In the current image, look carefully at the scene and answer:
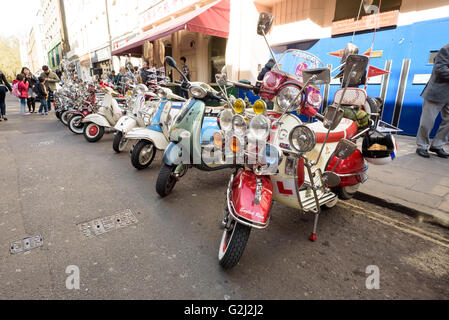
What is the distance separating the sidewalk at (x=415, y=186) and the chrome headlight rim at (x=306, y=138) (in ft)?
7.02

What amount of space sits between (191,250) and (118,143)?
145 inches

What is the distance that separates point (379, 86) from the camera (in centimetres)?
619

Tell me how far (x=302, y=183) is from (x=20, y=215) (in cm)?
307

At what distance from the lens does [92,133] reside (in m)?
6.20

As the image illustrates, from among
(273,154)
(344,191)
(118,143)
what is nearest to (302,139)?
(273,154)

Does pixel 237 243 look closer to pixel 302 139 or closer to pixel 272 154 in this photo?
pixel 272 154

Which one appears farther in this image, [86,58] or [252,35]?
[86,58]

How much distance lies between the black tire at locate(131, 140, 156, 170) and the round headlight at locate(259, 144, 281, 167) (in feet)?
9.24

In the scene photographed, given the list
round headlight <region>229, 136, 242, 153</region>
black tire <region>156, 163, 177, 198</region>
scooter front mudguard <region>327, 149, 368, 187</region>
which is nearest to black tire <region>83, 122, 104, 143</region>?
black tire <region>156, 163, 177, 198</region>

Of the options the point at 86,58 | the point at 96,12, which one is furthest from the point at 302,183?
the point at 86,58

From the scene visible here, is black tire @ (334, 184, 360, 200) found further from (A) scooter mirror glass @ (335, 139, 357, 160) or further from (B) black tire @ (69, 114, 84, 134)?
(B) black tire @ (69, 114, 84, 134)

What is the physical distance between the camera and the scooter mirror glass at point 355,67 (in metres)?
1.50

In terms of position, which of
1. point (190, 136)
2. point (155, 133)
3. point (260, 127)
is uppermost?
point (260, 127)
